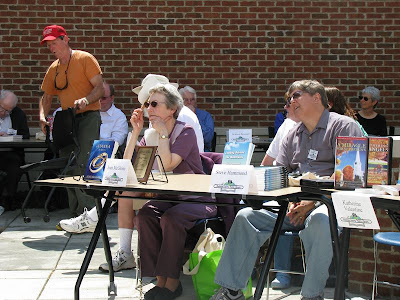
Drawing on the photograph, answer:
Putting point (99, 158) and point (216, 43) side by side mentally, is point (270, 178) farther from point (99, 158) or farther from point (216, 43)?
point (216, 43)

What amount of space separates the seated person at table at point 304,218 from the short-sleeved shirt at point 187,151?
0.58 metres

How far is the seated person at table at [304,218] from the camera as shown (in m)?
3.86

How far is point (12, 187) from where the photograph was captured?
26.9ft

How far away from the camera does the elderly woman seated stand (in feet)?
14.6

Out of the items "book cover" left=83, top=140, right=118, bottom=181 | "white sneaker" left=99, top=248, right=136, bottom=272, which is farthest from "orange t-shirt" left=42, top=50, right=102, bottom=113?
"book cover" left=83, top=140, right=118, bottom=181

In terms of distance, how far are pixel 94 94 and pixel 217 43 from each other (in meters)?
2.63

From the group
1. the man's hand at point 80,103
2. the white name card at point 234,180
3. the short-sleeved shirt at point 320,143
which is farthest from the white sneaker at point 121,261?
the white name card at point 234,180

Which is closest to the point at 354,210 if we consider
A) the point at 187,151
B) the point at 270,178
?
the point at 270,178

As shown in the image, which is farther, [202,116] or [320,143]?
[202,116]

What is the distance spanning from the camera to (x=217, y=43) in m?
9.05

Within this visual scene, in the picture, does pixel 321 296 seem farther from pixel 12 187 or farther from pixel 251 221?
pixel 12 187

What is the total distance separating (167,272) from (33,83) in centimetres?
529

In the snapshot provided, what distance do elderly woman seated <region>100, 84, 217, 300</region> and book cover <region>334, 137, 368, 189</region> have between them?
4.25 feet

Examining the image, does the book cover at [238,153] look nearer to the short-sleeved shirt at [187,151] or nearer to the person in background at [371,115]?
the short-sleeved shirt at [187,151]
